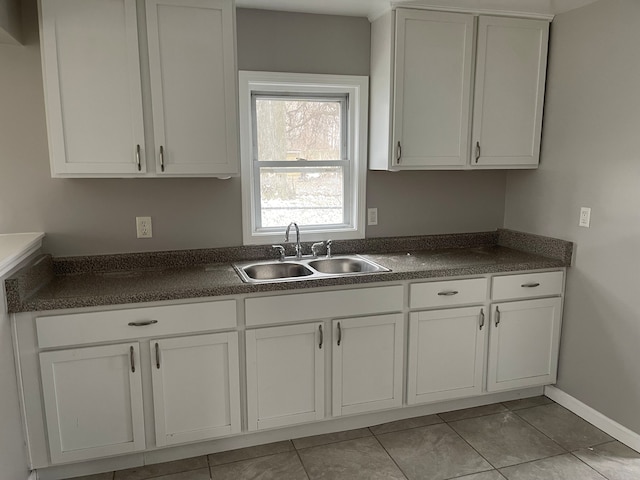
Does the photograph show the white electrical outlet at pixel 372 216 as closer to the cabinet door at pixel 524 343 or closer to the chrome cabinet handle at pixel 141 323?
the cabinet door at pixel 524 343

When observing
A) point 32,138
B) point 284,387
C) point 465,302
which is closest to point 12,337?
point 32,138

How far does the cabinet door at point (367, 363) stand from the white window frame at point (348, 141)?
2.28 ft

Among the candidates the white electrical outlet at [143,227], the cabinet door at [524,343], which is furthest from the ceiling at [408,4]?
the cabinet door at [524,343]

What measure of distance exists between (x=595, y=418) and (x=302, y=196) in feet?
6.92

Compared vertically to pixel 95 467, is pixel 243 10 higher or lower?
higher

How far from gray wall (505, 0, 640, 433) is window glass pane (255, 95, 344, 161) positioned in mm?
1296

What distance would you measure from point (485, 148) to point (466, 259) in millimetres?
669

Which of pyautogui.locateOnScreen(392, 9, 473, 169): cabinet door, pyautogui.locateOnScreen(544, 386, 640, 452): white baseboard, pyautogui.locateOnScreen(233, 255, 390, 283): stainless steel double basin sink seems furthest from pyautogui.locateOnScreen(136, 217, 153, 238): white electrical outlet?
pyautogui.locateOnScreen(544, 386, 640, 452): white baseboard

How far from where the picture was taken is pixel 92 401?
2.19m

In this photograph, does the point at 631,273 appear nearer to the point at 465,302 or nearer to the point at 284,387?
the point at 465,302

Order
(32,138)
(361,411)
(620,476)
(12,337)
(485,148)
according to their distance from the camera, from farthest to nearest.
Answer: (485,148) → (361,411) → (32,138) → (620,476) → (12,337)

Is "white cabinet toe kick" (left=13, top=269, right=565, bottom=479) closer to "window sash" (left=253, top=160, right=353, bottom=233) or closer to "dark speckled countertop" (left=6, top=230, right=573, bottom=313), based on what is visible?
"dark speckled countertop" (left=6, top=230, right=573, bottom=313)

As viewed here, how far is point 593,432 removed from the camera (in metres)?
2.64

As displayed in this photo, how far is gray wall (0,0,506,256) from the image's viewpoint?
2.40 metres
